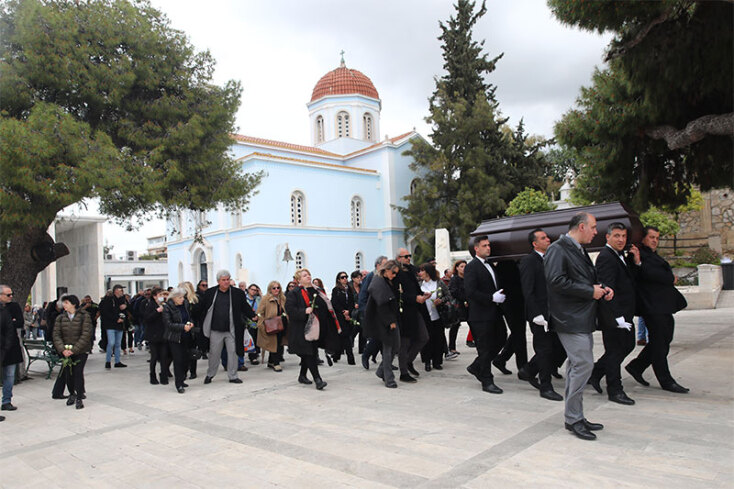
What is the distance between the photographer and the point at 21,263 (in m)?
10.8

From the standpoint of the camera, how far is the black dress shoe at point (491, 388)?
668 centimetres

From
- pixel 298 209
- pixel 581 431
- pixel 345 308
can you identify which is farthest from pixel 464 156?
pixel 581 431

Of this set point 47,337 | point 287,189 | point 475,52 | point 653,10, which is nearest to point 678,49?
point 653,10

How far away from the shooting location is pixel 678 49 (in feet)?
A: 26.7

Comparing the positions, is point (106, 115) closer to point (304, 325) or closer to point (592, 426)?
point (304, 325)

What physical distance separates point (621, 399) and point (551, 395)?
743 millimetres

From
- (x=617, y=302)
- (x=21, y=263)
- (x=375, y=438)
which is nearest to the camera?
(x=375, y=438)

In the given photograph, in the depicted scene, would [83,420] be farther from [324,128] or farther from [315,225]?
[324,128]

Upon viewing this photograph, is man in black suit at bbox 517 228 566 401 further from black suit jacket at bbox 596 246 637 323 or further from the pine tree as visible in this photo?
the pine tree

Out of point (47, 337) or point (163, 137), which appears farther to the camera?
point (163, 137)

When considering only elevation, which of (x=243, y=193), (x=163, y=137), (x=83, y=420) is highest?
(x=163, y=137)

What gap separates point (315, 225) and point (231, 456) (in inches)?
1295

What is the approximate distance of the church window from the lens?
44594mm

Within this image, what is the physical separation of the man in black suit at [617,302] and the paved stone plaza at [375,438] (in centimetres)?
28
